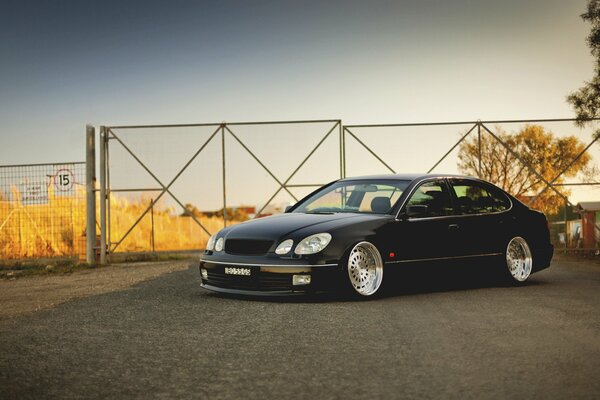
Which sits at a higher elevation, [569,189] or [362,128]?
[362,128]

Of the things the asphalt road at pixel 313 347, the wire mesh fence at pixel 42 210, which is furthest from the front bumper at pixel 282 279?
the wire mesh fence at pixel 42 210

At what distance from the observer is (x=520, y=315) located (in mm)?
8016

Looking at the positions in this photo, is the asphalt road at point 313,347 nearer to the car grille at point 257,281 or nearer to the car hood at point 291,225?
the car grille at point 257,281

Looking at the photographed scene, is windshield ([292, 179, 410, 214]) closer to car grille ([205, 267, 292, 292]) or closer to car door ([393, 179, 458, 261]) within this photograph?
car door ([393, 179, 458, 261])

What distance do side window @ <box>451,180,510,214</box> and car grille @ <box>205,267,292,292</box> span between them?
2829 mm

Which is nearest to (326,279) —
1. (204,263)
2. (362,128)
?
(204,263)

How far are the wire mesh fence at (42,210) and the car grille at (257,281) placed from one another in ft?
28.0

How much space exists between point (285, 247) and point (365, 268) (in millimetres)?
1003

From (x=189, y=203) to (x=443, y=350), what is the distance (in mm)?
11220

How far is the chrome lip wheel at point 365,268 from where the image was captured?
9156 millimetres

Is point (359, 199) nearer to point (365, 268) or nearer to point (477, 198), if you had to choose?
point (365, 268)

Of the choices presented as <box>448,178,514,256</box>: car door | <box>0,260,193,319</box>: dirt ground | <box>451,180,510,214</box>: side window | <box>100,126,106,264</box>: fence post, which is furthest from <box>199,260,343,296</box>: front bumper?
<box>100,126,106,264</box>: fence post

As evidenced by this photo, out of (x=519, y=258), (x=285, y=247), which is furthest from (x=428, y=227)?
(x=285, y=247)

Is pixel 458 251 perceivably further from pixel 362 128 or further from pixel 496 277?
pixel 362 128
